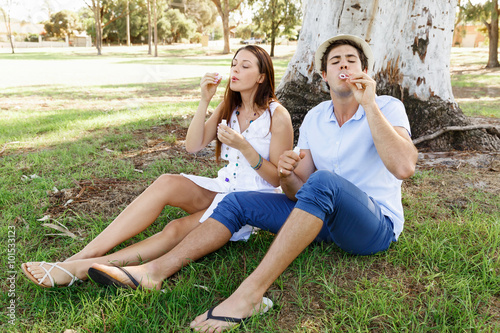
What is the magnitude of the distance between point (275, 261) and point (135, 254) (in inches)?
36.1

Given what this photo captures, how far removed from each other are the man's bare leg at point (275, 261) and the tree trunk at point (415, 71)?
269 cm

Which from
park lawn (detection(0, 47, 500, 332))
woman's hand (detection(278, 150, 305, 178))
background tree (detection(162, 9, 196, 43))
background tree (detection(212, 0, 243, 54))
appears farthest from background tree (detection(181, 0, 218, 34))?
woman's hand (detection(278, 150, 305, 178))

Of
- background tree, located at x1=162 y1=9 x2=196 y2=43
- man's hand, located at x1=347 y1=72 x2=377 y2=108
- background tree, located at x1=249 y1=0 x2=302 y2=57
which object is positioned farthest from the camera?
background tree, located at x1=162 y1=9 x2=196 y2=43

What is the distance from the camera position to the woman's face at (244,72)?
2.59m

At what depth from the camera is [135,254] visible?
2354mm

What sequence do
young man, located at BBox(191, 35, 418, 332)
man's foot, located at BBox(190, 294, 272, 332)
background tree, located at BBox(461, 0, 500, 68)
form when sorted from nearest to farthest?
man's foot, located at BBox(190, 294, 272, 332) → young man, located at BBox(191, 35, 418, 332) → background tree, located at BBox(461, 0, 500, 68)

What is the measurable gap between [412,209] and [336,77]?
1.40 meters

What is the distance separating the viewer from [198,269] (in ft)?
7.62

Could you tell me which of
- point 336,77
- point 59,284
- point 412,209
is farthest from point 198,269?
point 412,209

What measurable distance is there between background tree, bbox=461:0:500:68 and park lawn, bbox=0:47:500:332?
1732 centimetres

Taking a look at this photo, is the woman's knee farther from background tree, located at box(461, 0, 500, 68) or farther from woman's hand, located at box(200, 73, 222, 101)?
background tree, located at box(461, 0, 500, 68)

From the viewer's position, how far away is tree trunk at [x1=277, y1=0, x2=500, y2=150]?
4.38 m

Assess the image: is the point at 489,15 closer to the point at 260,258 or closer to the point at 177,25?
the point at 260,258

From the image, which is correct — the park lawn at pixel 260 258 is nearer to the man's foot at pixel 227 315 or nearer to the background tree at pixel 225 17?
the man's foot at pixel 227 315
